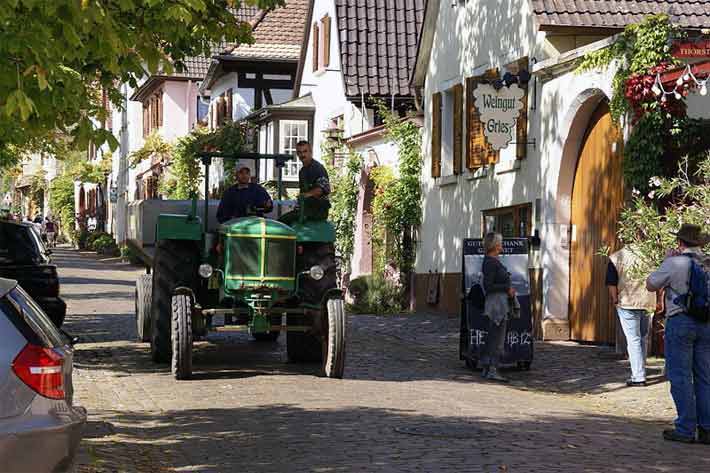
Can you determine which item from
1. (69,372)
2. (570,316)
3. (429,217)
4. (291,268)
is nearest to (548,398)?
(291,268)

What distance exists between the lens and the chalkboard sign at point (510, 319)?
17.2 meters

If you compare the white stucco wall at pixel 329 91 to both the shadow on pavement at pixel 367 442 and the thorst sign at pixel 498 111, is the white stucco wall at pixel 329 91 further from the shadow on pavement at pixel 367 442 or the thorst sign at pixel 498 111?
the shadow on pavement at pixel 367 442

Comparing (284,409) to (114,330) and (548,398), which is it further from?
(114,330)

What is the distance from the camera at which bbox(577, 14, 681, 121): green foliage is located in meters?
18.1

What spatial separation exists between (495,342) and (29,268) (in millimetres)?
6394

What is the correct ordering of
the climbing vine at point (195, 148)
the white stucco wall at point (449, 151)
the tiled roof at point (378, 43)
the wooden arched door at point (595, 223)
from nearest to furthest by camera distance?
1. the wooden arched door at point (595, 223)
2. the white stucco wall at point (449, 151)
3. the tiled roof at point (378, 43)
4. the climbing vine at point (195, 148)

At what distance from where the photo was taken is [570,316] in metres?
21.5

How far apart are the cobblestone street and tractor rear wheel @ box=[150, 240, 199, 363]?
54cm

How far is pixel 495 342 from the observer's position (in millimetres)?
16438

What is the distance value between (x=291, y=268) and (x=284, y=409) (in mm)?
2966

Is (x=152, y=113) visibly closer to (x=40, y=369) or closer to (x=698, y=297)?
(x=698, y=297)

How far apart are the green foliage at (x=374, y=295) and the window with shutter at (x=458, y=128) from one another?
10.4ft

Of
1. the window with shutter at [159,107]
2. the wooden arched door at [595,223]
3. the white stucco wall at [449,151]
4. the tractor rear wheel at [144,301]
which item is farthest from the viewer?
the window with shutter at [159,107]

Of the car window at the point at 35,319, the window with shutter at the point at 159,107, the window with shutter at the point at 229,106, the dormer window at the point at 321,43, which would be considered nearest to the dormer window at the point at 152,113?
the window with shutter at the point at 159,107
